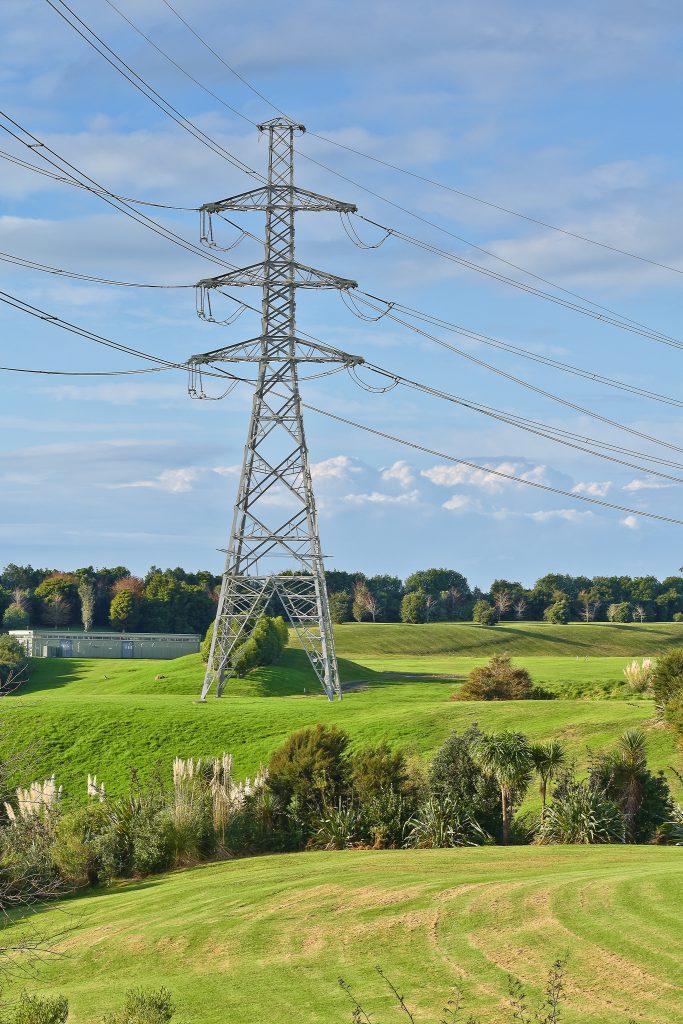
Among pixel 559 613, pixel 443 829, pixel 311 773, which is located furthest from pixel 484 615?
pixel 443 829

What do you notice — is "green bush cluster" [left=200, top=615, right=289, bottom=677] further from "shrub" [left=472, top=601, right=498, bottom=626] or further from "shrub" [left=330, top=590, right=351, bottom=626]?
"shrub" [left=472, top=601, right=498, bottom=626]

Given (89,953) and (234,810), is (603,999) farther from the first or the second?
(234,810)

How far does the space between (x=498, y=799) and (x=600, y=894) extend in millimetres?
9830

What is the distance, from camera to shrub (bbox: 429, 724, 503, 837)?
27562 millimetres

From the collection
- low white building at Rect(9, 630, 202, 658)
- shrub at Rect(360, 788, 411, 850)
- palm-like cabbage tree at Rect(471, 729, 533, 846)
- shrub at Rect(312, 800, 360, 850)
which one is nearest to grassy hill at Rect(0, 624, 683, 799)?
palm-like cabbage tree at Rect(471, 729, 533, 846)

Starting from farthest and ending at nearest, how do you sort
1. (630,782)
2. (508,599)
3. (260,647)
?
(508,599) → (260,647) → (630,782)

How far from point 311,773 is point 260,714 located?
1816cm

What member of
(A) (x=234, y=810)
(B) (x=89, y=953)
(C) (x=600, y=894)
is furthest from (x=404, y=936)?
(A) (x=234, y=810)

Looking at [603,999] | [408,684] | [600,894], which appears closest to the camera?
[603,999]

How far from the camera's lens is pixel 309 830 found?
92.7 feet

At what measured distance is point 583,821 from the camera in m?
26.6

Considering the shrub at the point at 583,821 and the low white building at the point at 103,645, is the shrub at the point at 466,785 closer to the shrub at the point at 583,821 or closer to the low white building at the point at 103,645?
the shrub at the point at 583,821

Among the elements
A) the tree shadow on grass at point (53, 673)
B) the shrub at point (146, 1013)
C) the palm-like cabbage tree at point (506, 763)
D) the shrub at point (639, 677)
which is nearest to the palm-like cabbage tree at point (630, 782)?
the palm-like cabbage tree at point (506, 763)

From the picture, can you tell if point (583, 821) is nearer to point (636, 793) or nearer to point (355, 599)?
point (636, 793)
